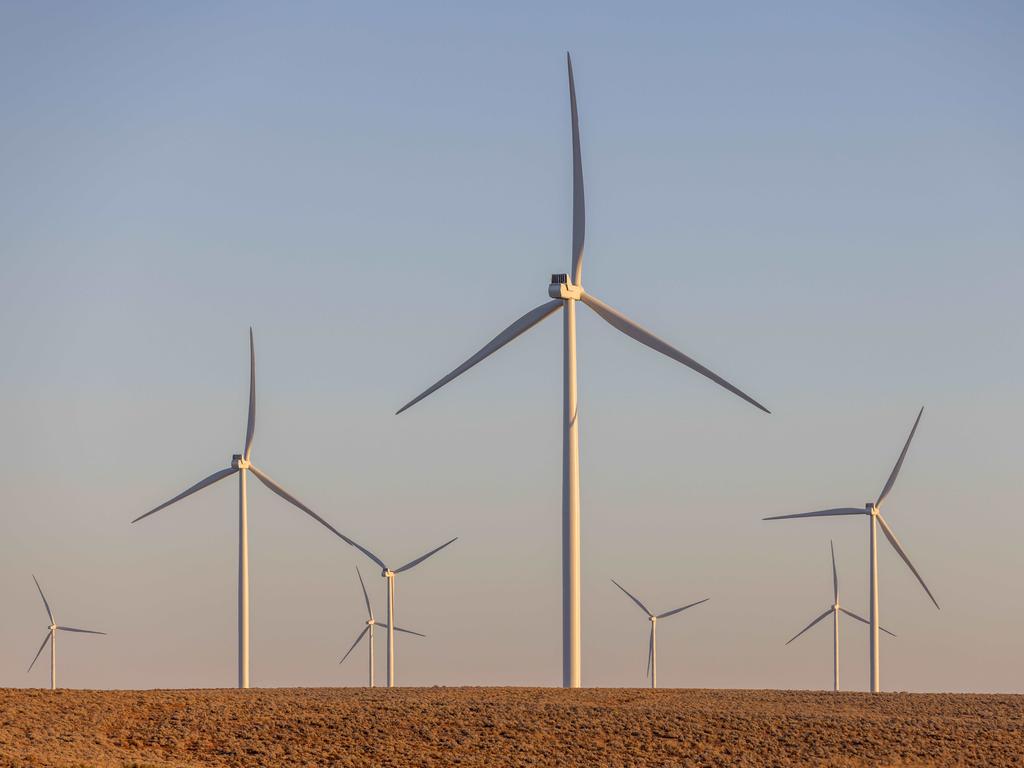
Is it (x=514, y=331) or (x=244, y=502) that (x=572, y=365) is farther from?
(x=244, y=502)

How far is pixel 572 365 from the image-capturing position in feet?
210

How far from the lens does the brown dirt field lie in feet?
164

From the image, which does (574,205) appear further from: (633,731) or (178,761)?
(178,761)

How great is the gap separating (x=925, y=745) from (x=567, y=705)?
12157 millimetres

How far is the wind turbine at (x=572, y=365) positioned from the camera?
201ft

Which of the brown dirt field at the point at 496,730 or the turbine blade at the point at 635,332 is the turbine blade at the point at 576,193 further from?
the brown dirt field at the point at 496,730

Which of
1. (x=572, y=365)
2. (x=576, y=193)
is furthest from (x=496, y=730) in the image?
(x=576, y=193)

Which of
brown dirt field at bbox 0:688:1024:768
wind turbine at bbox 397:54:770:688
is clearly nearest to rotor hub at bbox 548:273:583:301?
wind turbine at bbox 397:54:770:688

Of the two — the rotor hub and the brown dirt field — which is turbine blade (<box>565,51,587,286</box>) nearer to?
the rotor hub

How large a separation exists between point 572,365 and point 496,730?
16.4 meters

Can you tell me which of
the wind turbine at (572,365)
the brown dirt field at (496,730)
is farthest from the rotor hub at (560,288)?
the brown dirt field at (496,730)

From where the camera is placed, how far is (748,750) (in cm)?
5091

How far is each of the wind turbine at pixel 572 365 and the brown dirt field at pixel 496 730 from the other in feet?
8.74

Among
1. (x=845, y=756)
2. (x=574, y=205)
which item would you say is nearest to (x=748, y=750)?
(x=845, y=756)
